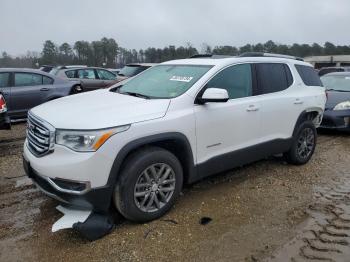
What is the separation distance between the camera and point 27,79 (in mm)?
9672

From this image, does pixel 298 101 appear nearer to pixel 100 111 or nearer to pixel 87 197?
pixel 100 111

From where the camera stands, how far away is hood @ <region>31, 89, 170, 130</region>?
359 centimetres

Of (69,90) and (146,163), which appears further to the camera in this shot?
(69,90)

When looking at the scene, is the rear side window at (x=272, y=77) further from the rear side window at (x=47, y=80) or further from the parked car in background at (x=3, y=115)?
the rear side window at (x=47, y=80)

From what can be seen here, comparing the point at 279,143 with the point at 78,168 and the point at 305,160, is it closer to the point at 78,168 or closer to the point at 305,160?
the point at 305,160

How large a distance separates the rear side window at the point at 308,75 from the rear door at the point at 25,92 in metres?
6.50

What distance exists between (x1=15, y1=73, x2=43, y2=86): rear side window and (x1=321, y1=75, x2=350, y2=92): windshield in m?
7.46

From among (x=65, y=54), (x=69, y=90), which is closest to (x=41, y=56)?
(x=65, y=54)

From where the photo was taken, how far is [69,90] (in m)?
10.4

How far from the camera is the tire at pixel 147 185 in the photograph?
3.70 metres

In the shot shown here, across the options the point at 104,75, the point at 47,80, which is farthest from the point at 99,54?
the point at 47,80

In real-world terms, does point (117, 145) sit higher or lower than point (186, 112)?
lower

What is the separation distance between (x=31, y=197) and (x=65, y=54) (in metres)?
43.9

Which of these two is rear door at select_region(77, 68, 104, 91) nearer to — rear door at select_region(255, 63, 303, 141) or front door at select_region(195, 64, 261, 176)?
rear door at select_region(255, 63, 303, 141)
